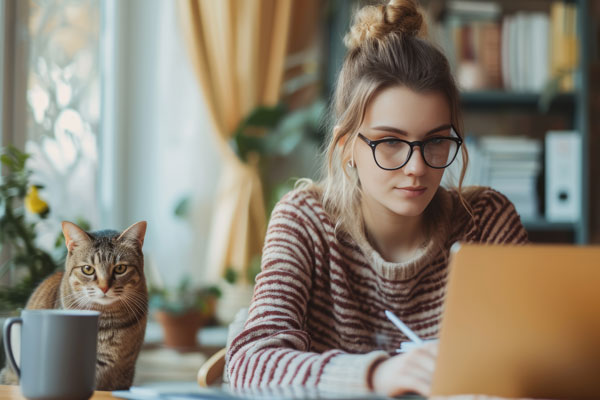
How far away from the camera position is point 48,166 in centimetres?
206

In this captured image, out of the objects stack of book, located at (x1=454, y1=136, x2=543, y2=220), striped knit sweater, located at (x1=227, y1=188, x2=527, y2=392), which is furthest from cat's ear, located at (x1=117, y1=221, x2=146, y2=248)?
stack of book, located at (x1=454, y1=136, x2=543, y2=220)

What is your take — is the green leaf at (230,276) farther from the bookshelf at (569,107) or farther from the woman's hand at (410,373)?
the woman's hand at (410,373)

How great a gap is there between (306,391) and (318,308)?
488mm

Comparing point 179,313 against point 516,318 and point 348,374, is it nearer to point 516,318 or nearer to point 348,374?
point 348,374

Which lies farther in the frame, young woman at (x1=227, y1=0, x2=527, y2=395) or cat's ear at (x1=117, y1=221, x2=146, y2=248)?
young woman at (x1=227, y1=0, x2=527, y2=395)

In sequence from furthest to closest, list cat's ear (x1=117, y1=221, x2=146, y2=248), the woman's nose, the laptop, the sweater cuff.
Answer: the woman's nose, cat's ear (x1=117, y1=221, x2=146, y2=248), the sweater cuff, the laptop

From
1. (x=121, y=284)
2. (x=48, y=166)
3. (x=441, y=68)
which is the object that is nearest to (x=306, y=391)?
(x=121, y=284)

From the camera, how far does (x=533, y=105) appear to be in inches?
107

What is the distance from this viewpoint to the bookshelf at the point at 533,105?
99.0 inches

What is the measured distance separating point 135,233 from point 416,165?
44 centimetres

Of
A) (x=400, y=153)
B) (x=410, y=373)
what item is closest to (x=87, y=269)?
(x=410, y=373)

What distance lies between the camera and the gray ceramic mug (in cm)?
71

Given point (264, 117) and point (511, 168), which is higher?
point (264, 117)

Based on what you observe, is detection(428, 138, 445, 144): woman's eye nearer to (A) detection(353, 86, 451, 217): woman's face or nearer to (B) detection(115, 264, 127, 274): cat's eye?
(A) detection(353, 86, 451, 217): woman's face
